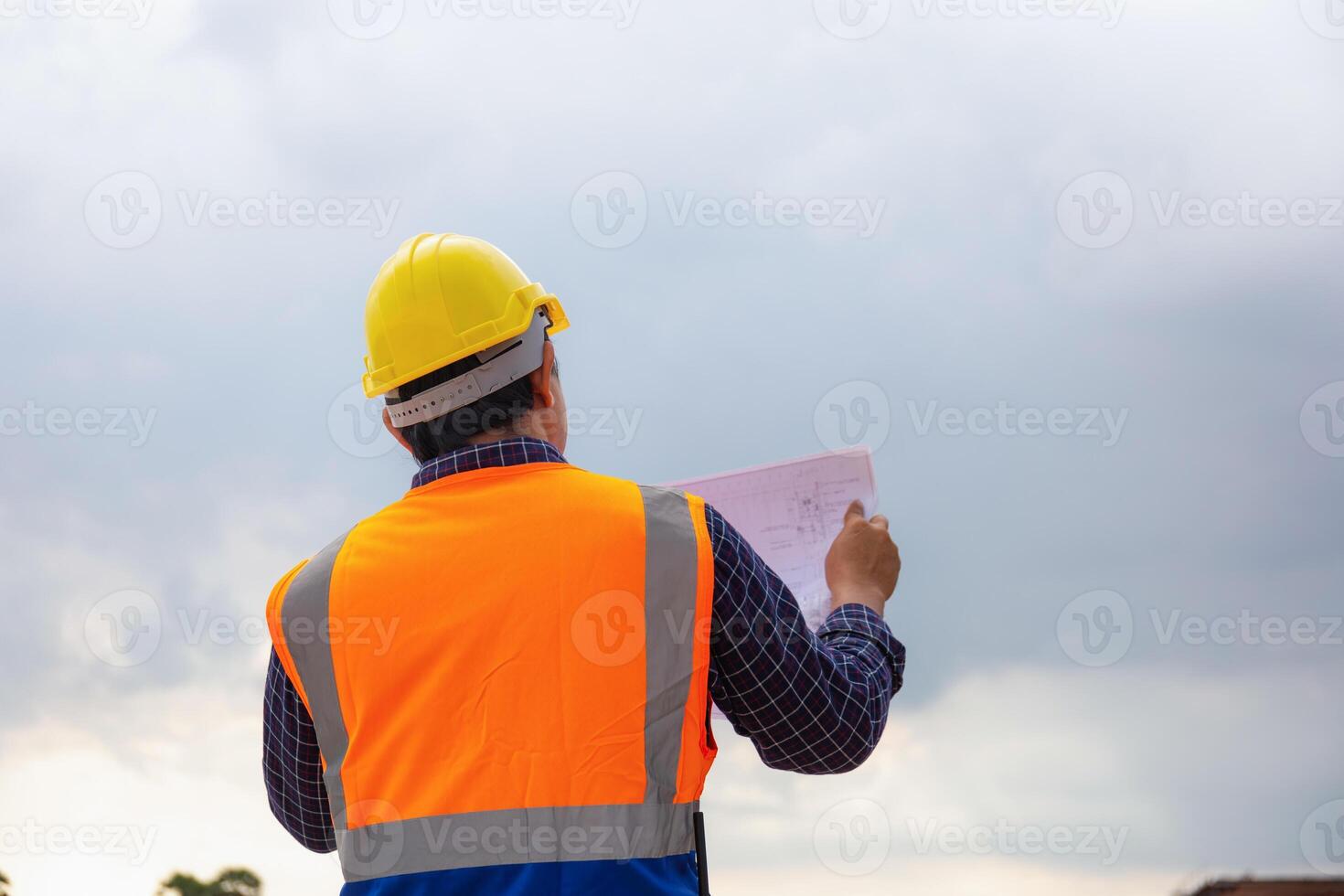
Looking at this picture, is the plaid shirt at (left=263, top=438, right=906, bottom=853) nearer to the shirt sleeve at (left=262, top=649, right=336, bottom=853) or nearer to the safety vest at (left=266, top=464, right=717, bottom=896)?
the shirt sleeve at (left=262, top=649, right=336, bottom=853)

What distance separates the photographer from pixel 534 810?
3.00 metres

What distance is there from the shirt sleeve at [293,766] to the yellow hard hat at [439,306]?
3.05ft

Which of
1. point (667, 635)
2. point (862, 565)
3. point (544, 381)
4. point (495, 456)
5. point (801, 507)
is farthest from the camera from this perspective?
point (801, 507)

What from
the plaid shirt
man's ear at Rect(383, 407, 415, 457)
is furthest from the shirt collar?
man's ear at Rect(383, 407, 415, 457)

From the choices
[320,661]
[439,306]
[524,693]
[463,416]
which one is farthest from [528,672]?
[439,306]

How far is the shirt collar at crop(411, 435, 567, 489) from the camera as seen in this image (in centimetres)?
340

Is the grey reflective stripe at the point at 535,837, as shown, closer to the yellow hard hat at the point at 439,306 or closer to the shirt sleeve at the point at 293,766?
the shirt sleeve at the point at 293,766

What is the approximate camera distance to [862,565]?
402cm

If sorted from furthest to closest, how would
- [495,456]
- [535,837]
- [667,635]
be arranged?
[495,456], [667,635], [535,837]

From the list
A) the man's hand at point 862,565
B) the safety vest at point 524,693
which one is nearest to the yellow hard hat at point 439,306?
the safety vest at point 524,693

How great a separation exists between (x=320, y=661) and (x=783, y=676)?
3.97 ft

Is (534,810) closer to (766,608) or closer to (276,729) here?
(766,608)

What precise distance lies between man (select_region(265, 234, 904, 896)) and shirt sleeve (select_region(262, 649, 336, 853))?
0.03 ft

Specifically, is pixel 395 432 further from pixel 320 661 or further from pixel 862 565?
pixel 862 565
